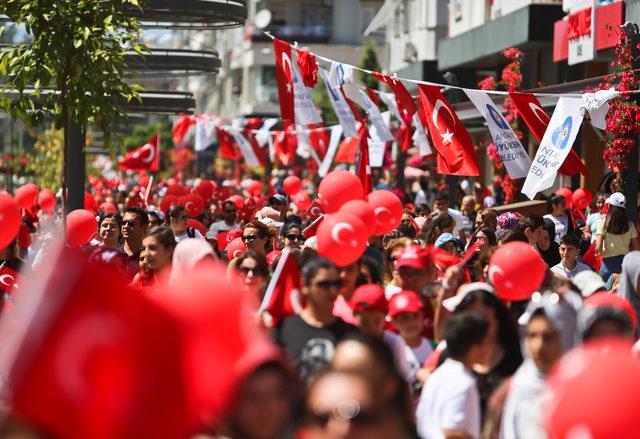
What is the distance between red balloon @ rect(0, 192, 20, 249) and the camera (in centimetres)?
910

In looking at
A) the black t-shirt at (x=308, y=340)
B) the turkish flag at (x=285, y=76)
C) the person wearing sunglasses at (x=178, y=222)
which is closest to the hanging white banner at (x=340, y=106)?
the turkish flag at (x=285, y=76)

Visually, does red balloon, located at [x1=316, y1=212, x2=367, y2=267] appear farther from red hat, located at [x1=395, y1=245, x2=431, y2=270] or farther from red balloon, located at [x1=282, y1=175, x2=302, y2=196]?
red balloon, located at [x1=282, y1=175, x2=302, y2=196]

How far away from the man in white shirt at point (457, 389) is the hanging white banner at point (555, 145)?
24.9ft

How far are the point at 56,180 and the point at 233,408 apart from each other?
1787 inches

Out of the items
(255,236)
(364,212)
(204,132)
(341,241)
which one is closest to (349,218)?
(341,241)

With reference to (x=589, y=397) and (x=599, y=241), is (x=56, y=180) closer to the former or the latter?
(x=599, y=241)

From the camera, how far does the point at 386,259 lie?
10.1m

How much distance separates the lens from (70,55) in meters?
12.2

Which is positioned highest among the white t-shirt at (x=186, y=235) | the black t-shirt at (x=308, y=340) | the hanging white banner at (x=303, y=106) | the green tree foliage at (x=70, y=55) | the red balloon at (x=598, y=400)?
the green tree foliage at (x=70, y=55)

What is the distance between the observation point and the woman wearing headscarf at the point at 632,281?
370 inches

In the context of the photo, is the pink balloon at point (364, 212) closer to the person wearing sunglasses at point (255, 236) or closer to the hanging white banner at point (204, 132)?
the person wearing sunglasses at point (255, 236)

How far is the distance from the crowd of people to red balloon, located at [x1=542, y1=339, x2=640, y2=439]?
0.04 metres

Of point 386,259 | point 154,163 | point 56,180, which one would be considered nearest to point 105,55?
point 386,259

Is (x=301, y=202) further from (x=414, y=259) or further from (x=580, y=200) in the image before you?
(x=414, y=259)
